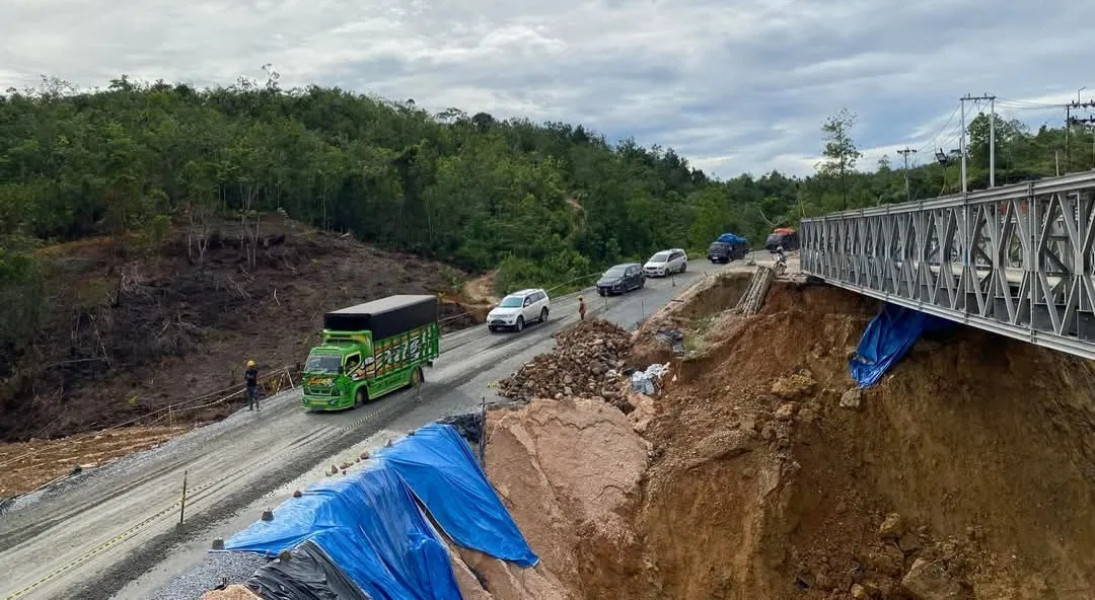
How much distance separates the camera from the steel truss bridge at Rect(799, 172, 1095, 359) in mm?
10297

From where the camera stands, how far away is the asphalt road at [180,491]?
45.7ft

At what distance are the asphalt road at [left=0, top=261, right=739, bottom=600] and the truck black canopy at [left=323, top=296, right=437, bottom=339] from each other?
7.14ft

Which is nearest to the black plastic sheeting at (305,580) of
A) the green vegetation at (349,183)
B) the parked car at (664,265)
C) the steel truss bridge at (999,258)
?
the steel truss bridge at (999,258)

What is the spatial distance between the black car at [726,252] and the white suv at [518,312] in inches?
771

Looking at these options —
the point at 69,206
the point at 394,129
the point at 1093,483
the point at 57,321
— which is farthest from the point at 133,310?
the point at 394,129

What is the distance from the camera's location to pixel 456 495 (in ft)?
52.9

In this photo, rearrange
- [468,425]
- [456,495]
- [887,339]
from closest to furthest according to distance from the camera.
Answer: [456,495], [468,425], [887,339]

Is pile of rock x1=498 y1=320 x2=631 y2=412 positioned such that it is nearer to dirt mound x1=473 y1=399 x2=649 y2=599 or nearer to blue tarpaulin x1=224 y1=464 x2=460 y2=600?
dirt mound x1=473 y1=399 x2=649 y2=599

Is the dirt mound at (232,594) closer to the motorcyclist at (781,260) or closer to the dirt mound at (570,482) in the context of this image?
the dirt mound at (570,482)

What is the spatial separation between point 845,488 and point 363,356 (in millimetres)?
13830

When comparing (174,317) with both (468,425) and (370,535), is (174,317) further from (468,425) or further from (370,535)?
(370,535)

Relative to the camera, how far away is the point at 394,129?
77000 mm

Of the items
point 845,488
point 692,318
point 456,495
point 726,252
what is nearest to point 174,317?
point 692,318

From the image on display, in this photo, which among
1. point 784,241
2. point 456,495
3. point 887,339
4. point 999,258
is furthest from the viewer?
point 784,241
